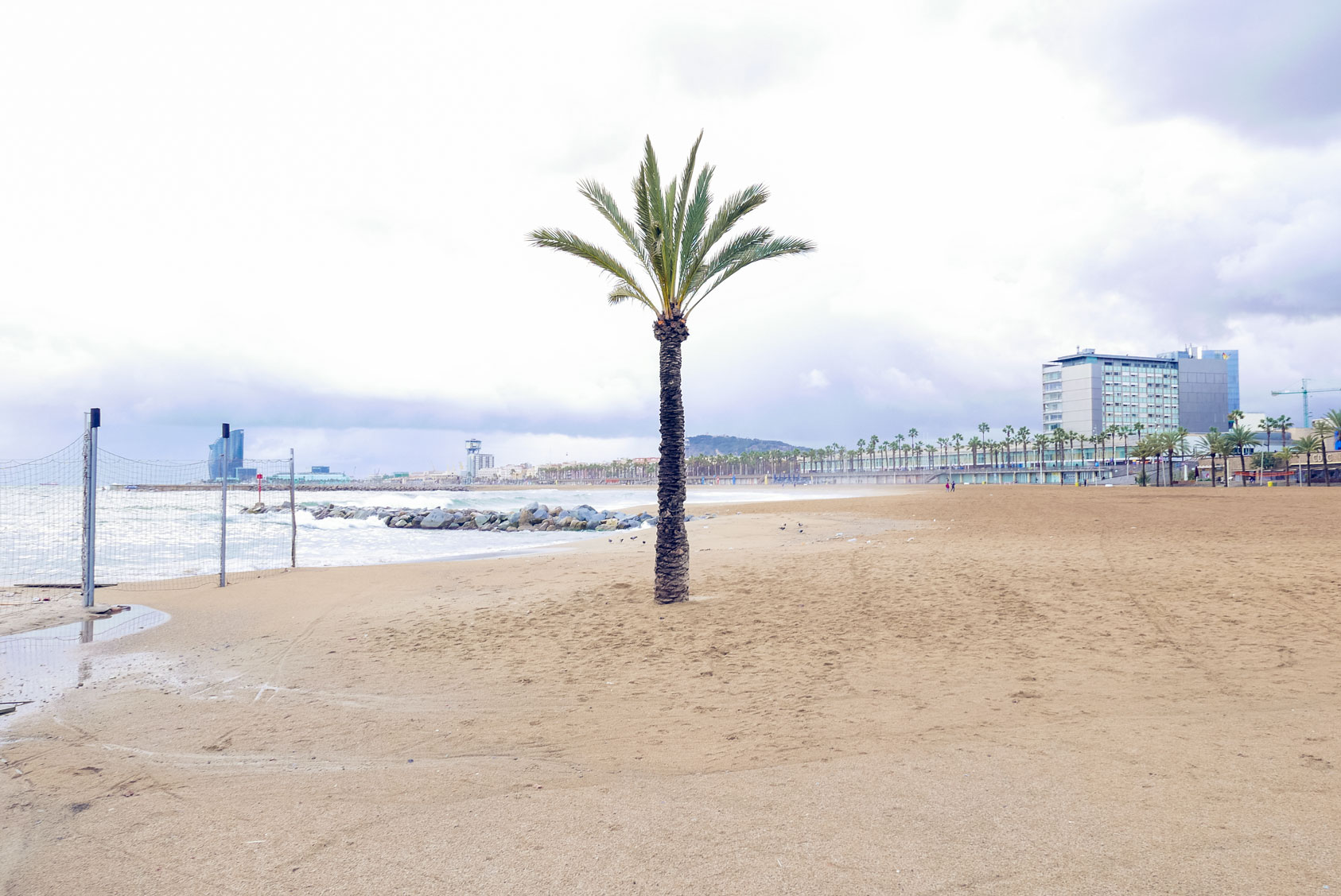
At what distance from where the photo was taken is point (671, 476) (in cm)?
1242

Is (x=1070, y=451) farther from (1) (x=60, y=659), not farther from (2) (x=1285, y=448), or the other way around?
(1) (x=60, y=659)

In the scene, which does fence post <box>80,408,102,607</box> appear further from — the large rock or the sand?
the large rock

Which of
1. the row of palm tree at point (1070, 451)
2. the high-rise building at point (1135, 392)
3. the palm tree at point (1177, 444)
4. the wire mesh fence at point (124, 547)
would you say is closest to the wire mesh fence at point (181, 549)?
the wire mesh fence at point (124, 547)

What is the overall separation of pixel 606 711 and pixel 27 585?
16.0 m

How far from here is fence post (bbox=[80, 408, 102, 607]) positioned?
485 inches

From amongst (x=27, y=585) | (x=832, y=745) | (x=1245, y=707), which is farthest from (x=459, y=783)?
(x=27, y=585)

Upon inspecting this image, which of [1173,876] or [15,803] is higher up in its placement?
[1173,876]

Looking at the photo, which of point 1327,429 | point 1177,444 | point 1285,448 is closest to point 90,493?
point 1327,429

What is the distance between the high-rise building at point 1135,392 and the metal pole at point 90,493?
6818 inches

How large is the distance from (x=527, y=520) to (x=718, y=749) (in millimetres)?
33574

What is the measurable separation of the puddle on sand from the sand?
0.30m

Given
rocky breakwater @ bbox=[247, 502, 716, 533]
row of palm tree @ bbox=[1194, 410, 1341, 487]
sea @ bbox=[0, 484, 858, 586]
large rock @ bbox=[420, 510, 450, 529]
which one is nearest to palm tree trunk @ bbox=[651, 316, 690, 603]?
sea @ bbox=[0, 484, 858, 586]

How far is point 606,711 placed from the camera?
6.50 meters

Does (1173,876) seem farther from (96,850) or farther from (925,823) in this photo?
(96,850)
